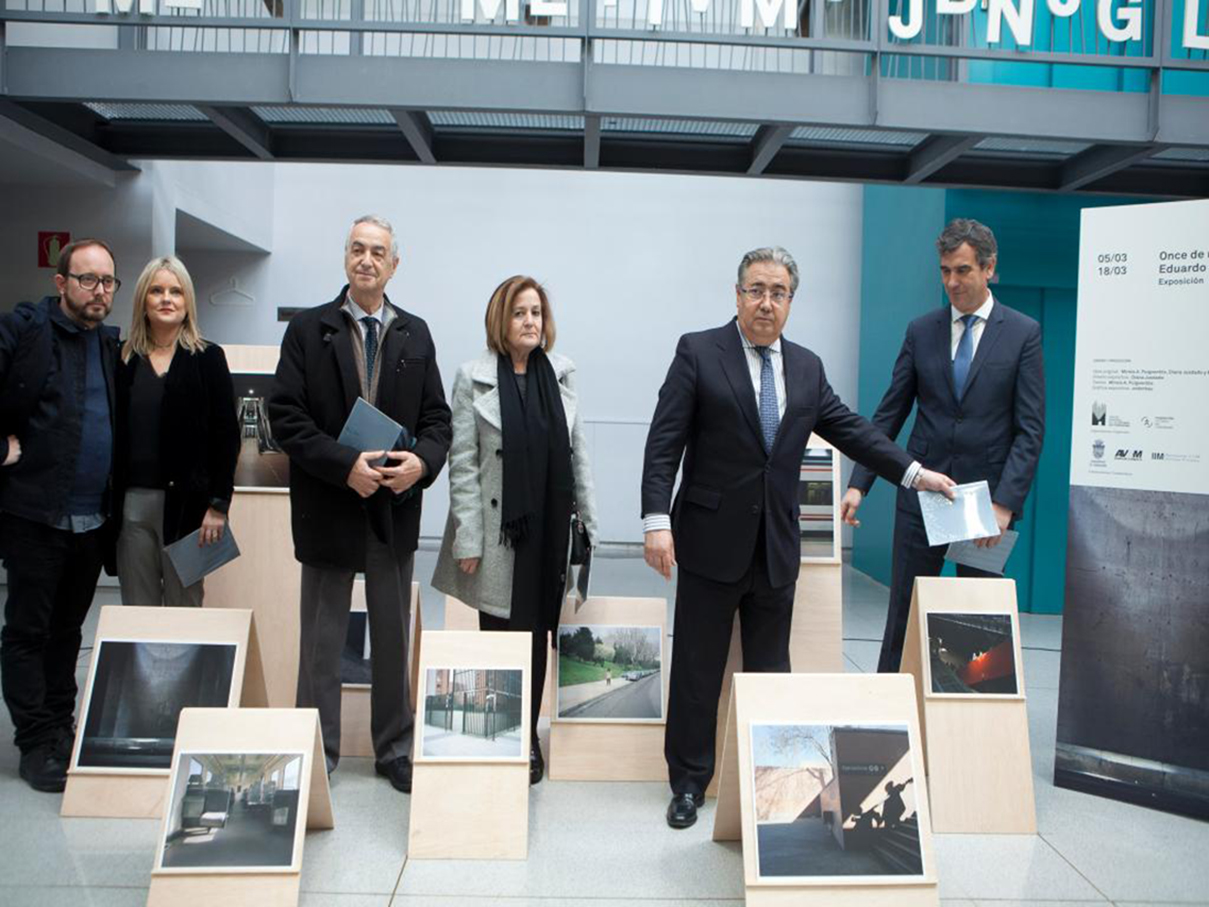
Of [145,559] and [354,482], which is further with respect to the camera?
[145,559]

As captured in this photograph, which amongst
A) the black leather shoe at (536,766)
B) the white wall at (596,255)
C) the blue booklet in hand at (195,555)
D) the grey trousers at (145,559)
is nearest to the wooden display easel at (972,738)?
the black leather shoe at (536,766)

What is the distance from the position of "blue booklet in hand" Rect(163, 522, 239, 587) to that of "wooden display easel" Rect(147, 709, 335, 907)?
828 mm

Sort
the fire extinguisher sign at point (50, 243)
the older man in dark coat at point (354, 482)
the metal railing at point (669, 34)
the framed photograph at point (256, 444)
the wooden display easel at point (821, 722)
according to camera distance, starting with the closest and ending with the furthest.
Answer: the wooden display easel at point (821, 722) → the older man in dark coat at point (354, 482) → the framed photograph at point (256, 444) → the metal railing at point (669, 34) → the fire extinguisher sign at point (50, 243)

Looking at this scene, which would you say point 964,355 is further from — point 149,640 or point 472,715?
point 149,640

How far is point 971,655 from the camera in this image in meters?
3.22

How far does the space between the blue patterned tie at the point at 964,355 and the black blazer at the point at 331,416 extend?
1.86 meters

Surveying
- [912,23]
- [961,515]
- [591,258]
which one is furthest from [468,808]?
[591,258]

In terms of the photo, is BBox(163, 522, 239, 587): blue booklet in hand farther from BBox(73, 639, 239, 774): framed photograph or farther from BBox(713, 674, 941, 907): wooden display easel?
BBox(713, 674, 941, 907): wooden display easel

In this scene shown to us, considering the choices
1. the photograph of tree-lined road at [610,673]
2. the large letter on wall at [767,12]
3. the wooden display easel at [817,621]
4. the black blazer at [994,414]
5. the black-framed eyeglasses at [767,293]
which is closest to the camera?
the black-framed eyeglasses at [767,293]

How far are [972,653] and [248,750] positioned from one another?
229 cm

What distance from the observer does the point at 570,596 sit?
3469mm

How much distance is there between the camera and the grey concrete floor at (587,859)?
2541 millimetres

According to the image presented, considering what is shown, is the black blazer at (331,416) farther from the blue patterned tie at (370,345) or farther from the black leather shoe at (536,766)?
the black leather shoe at (536,766)

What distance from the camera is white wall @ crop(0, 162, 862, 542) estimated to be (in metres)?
8.17
